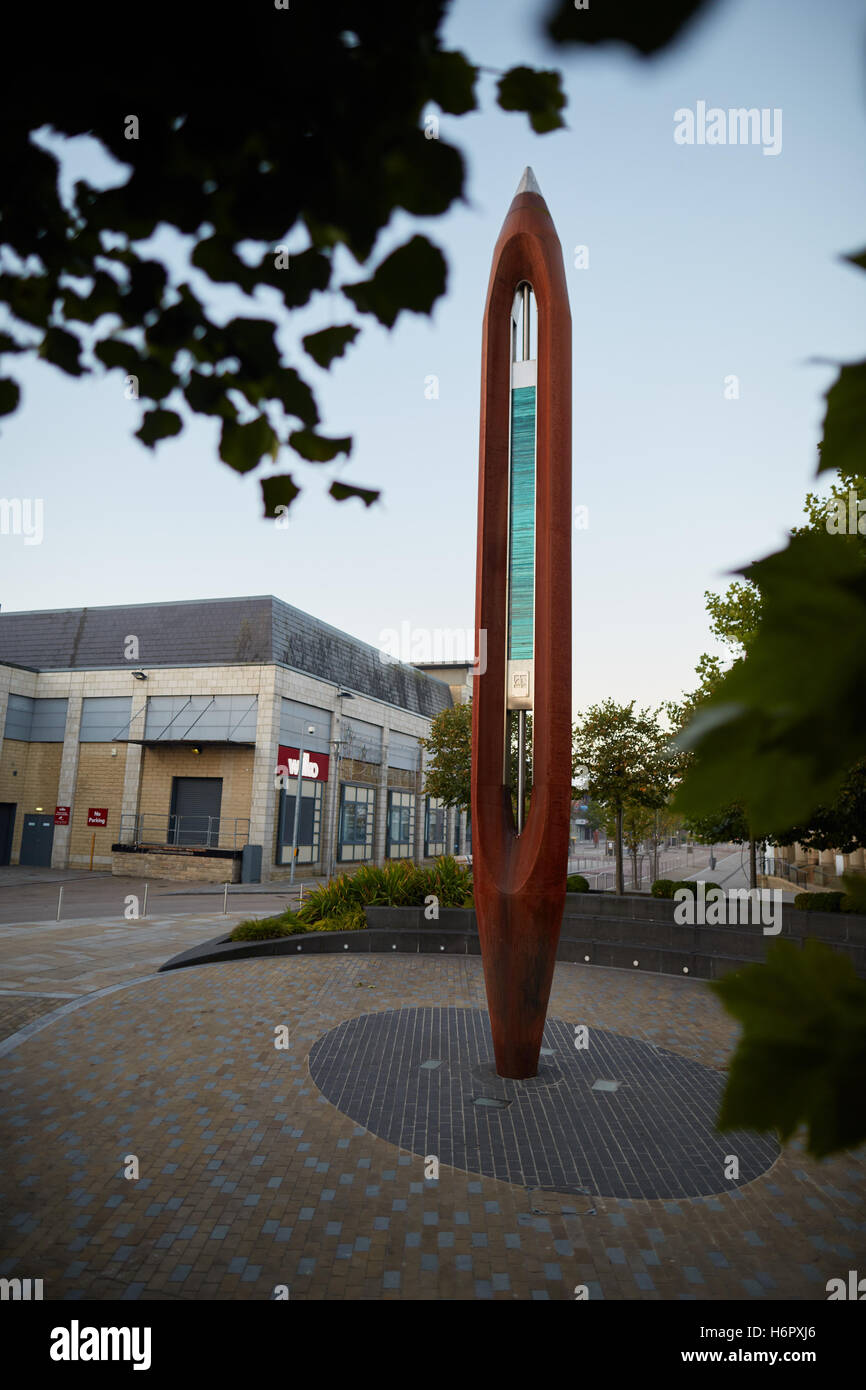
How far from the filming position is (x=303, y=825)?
124 feet

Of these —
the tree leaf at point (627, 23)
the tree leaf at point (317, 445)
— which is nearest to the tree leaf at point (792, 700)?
the tree leaf at point (627, 23)

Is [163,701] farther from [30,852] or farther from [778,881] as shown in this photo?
[778,881]

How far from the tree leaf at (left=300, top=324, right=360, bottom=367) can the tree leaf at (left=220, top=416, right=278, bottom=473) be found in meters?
0.30

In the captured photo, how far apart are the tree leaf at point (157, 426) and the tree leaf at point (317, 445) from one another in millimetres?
428

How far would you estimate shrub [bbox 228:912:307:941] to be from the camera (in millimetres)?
14711

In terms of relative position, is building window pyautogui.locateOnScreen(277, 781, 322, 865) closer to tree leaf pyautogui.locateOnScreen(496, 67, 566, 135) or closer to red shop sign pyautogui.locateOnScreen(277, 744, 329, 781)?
red shop sign pyautogui.locateOnScreen(277, 744, 329, 781)

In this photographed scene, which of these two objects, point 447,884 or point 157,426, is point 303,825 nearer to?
point 447,884

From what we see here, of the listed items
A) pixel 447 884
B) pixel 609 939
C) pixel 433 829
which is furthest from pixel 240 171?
pixel 433 829

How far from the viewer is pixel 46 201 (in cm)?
240

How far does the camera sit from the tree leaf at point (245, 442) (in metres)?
2.61

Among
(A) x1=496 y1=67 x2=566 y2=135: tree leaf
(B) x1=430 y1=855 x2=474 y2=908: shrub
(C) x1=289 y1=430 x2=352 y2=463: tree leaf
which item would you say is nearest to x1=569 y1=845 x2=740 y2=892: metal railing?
(B) x1=430 y1=855 x2=474 y2=908: shrub

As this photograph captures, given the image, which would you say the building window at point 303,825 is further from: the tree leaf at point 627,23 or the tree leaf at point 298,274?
the tree leaf at point 627,23

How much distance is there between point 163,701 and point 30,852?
33.2 feet

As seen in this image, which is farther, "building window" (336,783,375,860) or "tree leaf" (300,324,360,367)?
"building window" (336,783,375,860)
